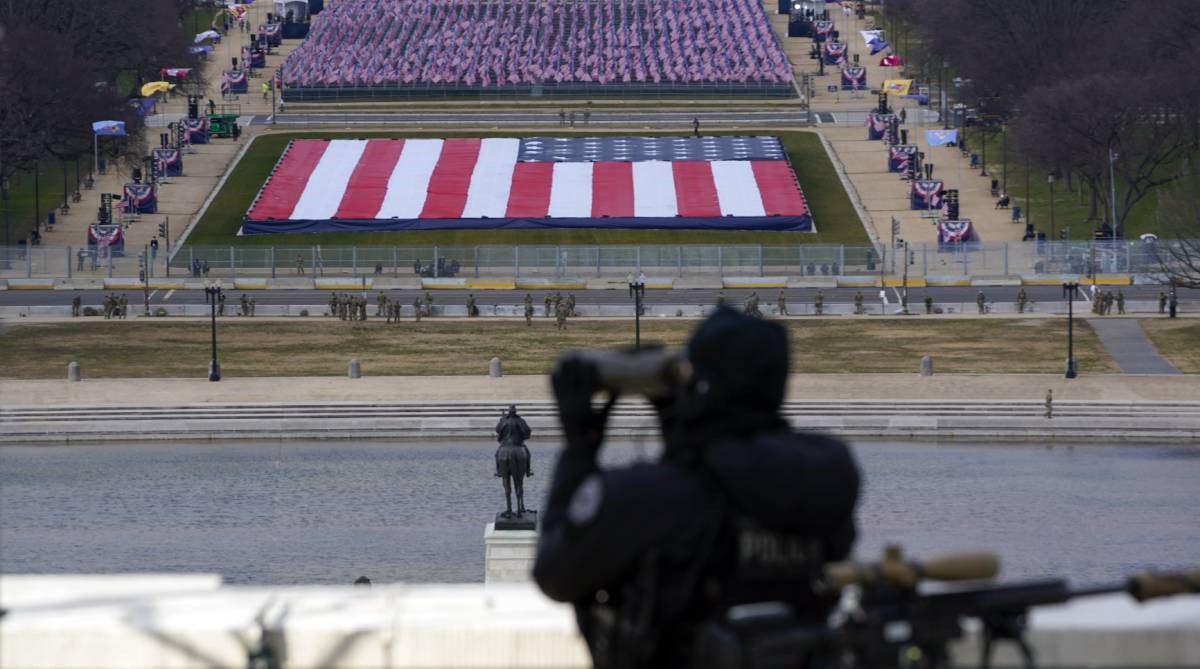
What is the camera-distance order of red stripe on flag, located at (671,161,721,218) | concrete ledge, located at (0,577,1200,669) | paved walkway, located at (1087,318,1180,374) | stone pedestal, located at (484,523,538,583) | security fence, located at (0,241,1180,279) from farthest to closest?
red stripe on flag, located at (671,161,721,218) < security fence, located at (0,241,1180,279) < paved walkway, located at (1087,318,1180,374) < stone pedestal, located at (484,523,538,583) < concrete ledge, located at (0,577,1200,669)

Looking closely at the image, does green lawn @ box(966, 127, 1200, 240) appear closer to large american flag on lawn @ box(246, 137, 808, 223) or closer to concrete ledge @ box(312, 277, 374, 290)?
large american flag on lawn @ box(246, 137, 808, 223)

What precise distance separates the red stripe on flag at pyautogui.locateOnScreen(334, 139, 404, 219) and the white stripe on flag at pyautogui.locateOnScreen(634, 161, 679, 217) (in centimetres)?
1137

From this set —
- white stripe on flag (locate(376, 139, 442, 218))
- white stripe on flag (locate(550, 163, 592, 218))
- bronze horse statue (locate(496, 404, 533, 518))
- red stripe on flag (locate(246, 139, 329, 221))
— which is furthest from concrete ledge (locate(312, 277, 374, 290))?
bronze horse statue (locate(496, 404, 533, 518))

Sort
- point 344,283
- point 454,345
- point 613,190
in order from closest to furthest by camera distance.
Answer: point 454,345
point 344,283
point 613,190

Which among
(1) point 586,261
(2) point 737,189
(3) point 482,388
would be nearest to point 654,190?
(2) point 737,189

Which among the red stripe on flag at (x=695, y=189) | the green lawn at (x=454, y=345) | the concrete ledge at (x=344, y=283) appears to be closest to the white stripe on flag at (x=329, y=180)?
the concrete ledge at (x=344, y=283)

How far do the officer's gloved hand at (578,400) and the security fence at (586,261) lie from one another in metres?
77.9

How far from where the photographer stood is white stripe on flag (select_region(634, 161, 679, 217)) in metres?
97.3

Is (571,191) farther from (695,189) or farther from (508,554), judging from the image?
(508,554)

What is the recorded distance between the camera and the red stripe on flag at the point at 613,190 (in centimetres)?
9744

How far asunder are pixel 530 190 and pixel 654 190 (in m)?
5.58

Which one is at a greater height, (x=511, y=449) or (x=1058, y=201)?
(x=1058, y=201)

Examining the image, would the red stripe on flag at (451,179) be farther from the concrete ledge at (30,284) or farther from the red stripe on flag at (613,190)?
the concrete ledge at (30,284)

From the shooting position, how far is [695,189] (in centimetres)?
10112
